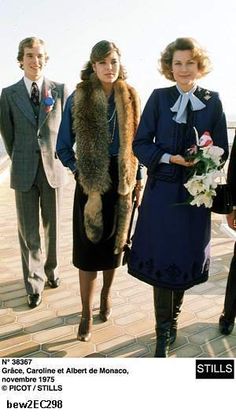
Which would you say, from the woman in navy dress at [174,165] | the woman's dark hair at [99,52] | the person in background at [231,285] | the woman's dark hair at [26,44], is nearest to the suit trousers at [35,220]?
the woman's dark hair at [26,44]

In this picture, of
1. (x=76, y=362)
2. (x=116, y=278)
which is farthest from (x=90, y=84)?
(x=116, y=278)

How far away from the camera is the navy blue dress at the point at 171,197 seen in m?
2.62

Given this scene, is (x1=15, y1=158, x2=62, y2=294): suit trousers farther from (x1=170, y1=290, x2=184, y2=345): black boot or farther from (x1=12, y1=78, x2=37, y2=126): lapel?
(x1=170, y1=290, x2=184, y2=345): black boot

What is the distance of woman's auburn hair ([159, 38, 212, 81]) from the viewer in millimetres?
2561

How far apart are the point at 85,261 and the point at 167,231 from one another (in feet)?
2.01

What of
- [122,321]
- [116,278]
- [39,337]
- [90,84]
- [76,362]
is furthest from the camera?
[116,278]

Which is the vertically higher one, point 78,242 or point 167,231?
point 167,231

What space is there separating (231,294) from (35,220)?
153 centimetres

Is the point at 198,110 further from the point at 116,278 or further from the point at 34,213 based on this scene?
the point at 116,278

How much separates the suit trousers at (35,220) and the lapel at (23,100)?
0.36m

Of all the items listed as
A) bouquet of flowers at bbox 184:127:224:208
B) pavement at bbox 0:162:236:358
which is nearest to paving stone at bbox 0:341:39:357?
pavement at bbox 0:162:236:358

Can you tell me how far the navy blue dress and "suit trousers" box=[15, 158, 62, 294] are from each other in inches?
43.8

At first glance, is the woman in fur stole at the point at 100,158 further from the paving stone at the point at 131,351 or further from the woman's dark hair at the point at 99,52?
the paving stone at the point at 131,351

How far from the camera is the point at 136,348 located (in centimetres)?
303
